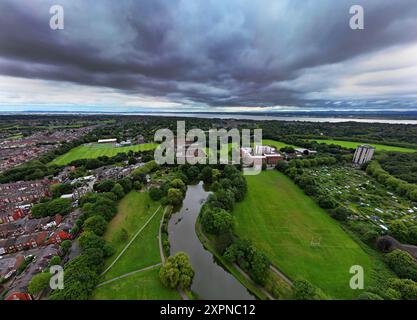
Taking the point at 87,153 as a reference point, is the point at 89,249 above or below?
below

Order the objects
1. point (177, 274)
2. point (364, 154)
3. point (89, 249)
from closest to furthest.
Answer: point (177, 274), point (89, 249), point (364, 154)

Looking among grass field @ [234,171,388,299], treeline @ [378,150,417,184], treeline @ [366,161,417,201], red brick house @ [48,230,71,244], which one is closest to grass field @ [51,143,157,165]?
red brick house @ [48,230,71,244]

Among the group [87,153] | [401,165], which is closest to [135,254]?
[87,153]

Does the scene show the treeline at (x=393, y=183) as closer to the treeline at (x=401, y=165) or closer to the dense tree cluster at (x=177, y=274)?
the treeline at (x=401, y=165)

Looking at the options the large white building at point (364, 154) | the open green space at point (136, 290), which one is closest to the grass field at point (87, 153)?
the open green space at point (136, 290)

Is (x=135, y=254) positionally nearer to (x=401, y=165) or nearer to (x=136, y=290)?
(x=136, y=290)

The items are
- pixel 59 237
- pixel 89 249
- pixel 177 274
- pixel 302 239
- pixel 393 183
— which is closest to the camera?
pixel 177 274

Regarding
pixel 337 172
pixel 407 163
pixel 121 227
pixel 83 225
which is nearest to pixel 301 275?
pixel 121 227
